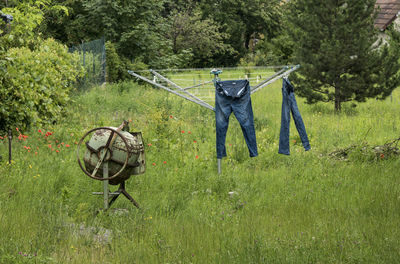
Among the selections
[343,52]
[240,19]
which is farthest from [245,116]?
[240,19]

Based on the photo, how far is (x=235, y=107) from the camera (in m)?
7.57

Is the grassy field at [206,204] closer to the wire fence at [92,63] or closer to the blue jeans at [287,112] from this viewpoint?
the blue jeans at [287,112]

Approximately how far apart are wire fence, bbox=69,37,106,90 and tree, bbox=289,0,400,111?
6.19 metres

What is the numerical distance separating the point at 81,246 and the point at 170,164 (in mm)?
3663

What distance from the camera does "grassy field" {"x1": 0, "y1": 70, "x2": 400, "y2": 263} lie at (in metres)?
4.71

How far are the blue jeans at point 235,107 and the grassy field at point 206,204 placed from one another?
60cm

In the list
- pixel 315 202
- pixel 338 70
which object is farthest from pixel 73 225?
pixel 338 70

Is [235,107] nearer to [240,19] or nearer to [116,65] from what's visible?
[116,65]

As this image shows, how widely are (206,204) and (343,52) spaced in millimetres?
9191

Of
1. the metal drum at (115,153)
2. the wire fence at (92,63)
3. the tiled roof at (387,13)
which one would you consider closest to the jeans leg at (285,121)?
the metal drum at (115,153)

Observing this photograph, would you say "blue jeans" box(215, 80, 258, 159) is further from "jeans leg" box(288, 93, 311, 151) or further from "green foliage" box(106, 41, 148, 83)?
"green foliage" box(106, 41, 148, 83)

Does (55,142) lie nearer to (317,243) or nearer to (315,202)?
(315,202)

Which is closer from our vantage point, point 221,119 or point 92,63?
point 221,119

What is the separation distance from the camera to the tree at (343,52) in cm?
1403
